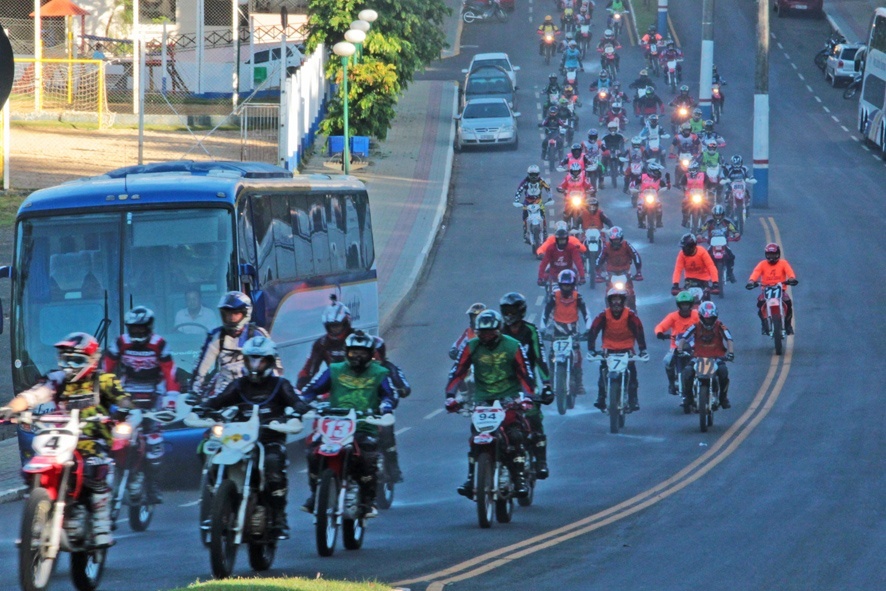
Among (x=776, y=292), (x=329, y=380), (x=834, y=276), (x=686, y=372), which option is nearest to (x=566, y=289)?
(x=686, y=372)

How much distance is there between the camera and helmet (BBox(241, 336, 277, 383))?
1138 centimetres

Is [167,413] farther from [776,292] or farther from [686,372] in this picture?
[776,292]

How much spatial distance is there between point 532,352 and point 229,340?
3.12m

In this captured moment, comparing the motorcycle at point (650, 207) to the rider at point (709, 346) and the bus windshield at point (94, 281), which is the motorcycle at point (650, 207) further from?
the bus windshield at point (94, 281)

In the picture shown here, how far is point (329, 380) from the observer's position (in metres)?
12.8

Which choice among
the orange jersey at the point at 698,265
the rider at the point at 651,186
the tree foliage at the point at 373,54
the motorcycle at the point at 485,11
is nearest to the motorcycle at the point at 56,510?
the orange jersey at the point at 698,265

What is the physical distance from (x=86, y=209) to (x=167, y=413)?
4774 millimetres

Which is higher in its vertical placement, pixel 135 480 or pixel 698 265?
pixel 698 265

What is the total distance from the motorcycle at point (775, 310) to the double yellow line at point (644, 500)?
1.06 feet

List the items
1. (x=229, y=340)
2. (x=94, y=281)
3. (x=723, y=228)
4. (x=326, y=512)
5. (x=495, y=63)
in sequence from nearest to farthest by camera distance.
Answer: (x=326, y=512) < (x=229, y=340) < (x=94, y=281) < (x=723, y=228) < (x=495, y=63)

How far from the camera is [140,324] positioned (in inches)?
542

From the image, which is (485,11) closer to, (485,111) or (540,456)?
(485,111)

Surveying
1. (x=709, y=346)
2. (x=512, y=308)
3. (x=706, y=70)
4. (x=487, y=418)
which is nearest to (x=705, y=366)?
(x=709, y=346)

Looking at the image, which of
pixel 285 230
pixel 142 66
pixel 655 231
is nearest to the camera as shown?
pixel 285 230
